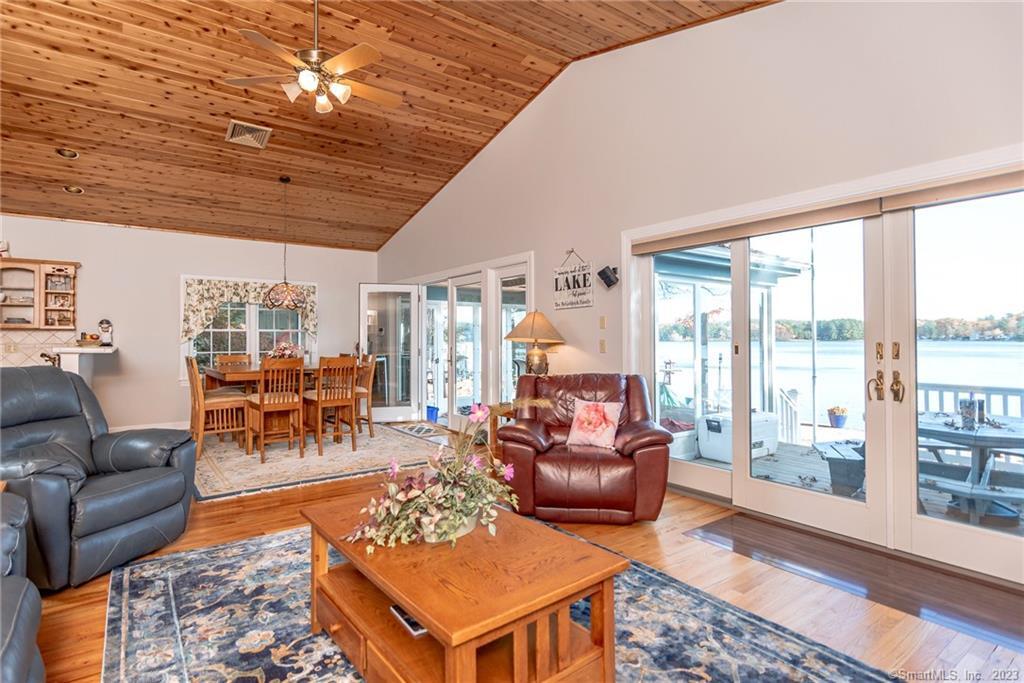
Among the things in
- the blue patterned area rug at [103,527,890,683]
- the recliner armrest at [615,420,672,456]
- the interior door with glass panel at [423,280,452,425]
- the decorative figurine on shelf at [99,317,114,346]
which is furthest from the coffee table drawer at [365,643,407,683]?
the decorative figurine on shelf at [99,317,114,346]

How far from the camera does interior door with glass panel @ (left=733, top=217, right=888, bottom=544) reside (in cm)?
279

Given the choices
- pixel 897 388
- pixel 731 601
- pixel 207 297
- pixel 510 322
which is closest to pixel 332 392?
pixel 510 322

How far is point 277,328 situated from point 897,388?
719 centimetres

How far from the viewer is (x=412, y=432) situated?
6.09 m

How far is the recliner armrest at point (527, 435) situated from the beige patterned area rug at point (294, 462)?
122 cm

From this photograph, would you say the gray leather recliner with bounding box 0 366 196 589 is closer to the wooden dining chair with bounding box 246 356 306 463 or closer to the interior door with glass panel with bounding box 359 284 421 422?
the wooden dining chair with bounding box 246 356 306 463

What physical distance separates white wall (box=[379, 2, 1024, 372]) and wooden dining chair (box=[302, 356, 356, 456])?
2020mm

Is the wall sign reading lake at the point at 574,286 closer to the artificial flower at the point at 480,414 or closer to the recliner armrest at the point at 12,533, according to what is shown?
the artificial flower at the point at 480,414

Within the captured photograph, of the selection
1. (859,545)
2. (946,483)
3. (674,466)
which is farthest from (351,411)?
(946,483)

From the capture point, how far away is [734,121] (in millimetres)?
3303

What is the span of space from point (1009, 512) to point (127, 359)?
8.18 m

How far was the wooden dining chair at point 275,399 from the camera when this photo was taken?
4648mm

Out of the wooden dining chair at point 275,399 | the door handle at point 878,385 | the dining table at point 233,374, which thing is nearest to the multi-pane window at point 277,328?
the dining table at point 233,374

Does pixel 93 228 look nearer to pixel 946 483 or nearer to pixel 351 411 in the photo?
pixel 351 411
